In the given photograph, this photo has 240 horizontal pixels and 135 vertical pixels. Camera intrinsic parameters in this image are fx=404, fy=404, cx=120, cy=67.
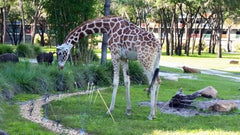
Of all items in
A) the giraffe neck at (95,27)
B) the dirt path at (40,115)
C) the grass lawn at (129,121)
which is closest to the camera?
the dirt path at (40,115)

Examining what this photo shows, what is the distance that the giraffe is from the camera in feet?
32.3

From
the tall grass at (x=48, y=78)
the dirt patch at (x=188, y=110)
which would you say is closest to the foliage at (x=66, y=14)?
the tall grass at (x=48, y=78)

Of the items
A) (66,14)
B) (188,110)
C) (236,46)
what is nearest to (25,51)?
(66,14)

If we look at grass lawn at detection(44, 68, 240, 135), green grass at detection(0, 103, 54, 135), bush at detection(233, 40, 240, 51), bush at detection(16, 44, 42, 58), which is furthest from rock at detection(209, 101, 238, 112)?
bush at detection(233, 40, 240, 51)

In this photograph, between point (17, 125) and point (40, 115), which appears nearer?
point (17, 125)

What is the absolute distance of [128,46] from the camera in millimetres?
10055

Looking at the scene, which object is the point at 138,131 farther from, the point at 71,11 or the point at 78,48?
the point at 71,11

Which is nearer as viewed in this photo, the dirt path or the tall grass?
the dirt path

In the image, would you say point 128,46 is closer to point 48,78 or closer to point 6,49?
point 48,78

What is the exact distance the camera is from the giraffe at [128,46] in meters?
9.84

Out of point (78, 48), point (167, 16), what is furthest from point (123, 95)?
point (167, 16)

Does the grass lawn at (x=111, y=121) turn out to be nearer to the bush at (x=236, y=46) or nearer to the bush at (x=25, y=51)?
the bush at (x=25, y=51)

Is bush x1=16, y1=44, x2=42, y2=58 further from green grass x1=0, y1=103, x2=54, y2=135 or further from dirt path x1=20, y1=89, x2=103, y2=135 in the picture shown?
green grass x1=0, y1=103, x2=54, y2=135

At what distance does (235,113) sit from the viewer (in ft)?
35.6
